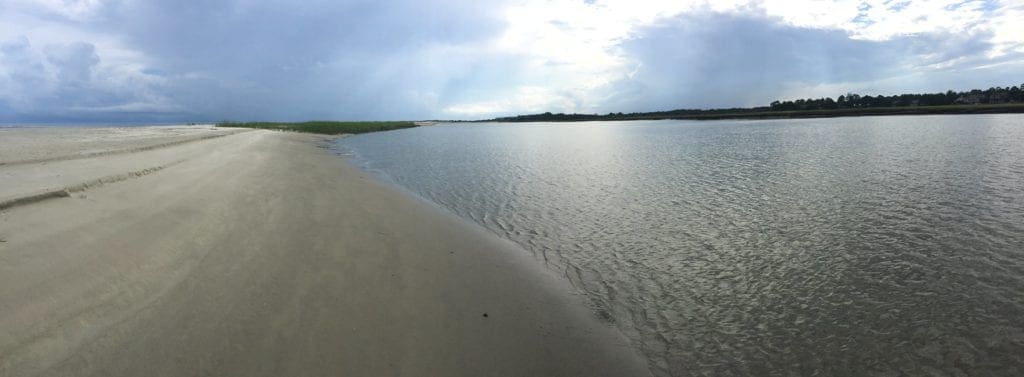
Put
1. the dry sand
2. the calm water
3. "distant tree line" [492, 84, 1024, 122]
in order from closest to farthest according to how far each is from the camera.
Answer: the dry sand < the calm water < "distant tree line" [492, 84, 1024, 122]

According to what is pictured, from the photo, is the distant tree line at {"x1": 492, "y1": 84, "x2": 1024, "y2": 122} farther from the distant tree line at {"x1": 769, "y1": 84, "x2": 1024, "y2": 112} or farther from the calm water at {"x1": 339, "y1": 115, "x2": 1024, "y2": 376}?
the calm water at {"x1": 339, "y1": 115, "x2": 1024, "y2": 376}

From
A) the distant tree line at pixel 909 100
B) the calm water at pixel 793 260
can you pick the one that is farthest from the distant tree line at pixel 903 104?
the calm water at pixel 793 260

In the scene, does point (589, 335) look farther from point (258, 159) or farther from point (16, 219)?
point (258, 159)

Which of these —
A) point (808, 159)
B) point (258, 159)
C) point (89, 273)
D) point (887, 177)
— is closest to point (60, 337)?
point (89, 273)

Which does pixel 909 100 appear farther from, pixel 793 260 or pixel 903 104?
pixel 793 260

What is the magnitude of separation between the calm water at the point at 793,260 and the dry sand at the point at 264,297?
1180 millimetres

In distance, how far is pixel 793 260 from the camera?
29.7ft

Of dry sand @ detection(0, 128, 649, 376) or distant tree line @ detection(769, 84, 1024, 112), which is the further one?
distant tree line @ detection(769, 84, 1024, 112)

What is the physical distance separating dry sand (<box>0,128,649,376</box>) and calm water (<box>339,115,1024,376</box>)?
118cm

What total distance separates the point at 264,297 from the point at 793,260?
927 centimetres

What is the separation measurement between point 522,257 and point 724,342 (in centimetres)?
458

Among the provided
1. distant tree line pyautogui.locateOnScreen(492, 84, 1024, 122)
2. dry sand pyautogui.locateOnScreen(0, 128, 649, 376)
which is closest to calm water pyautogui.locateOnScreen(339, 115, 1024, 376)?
dry sand pyautogui.locateOnScreen(0, 128, 649, 376)

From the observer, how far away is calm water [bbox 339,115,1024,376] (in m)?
5.82

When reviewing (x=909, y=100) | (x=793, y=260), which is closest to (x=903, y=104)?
(x=909, y=100)
